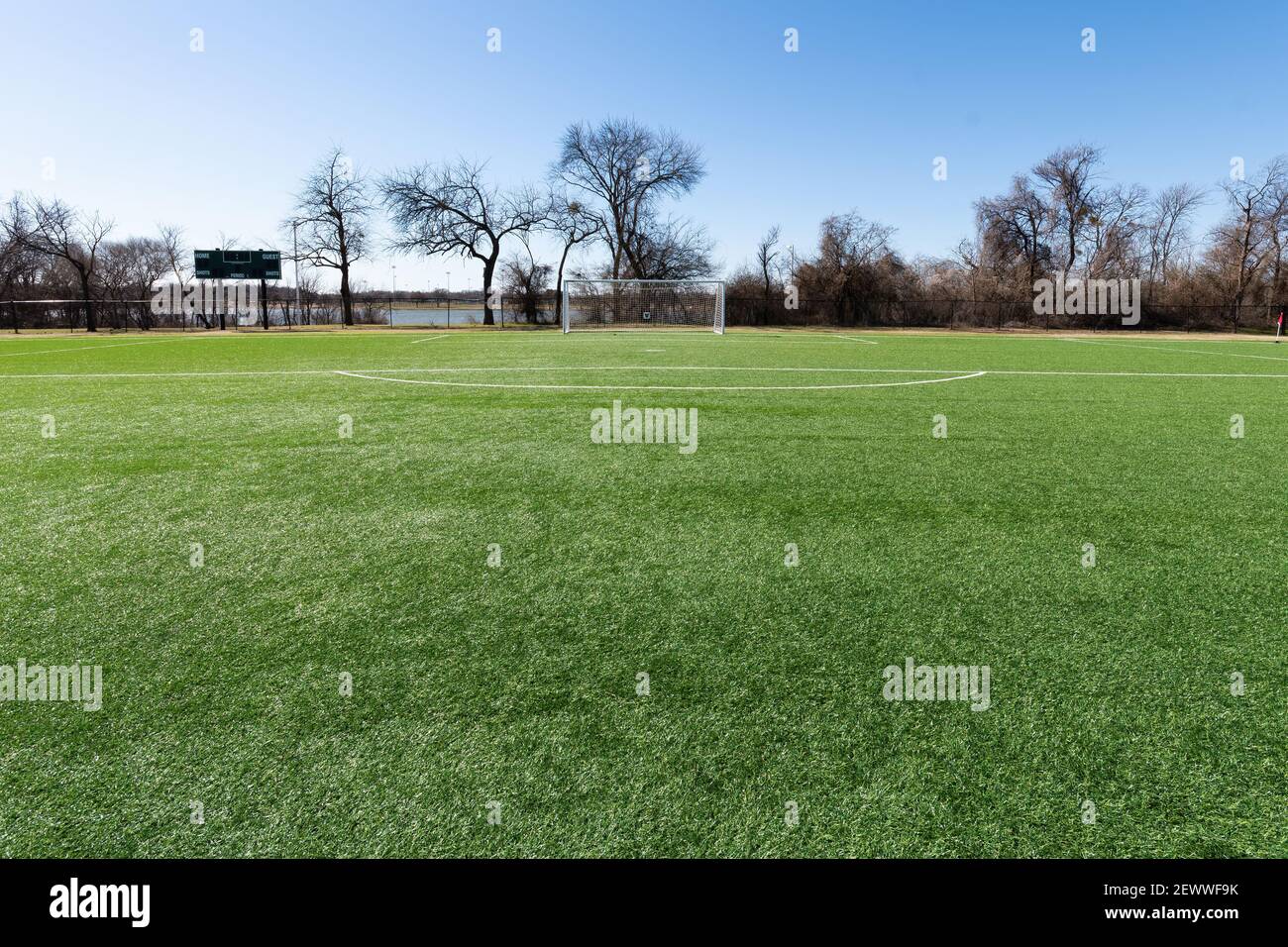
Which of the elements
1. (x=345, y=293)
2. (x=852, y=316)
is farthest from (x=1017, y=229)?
(x=345, y=293)

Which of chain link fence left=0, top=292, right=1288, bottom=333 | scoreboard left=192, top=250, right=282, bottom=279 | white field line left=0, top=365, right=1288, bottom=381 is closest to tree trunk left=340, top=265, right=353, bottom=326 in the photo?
chain link fence left=0, top=292, right=1288, bottom=333

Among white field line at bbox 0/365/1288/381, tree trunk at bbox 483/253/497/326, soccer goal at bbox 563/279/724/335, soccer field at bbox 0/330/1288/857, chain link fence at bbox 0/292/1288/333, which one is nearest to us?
soccer field at bbox 0/330/1288/857

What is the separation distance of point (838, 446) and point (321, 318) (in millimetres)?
52434

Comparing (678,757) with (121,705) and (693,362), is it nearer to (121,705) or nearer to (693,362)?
(121,705)

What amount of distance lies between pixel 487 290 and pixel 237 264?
14199 millimetres

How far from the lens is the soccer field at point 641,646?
1.65 meters

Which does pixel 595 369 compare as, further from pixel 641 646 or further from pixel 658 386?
pixel 641 646

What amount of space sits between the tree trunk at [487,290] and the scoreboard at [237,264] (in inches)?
483

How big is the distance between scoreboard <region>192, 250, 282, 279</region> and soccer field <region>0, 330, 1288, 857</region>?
35839 millimetres

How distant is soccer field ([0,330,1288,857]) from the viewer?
1.65m

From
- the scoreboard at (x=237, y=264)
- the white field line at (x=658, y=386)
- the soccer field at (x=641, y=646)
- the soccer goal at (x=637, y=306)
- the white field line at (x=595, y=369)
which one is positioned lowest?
the soccer field at (x=641, y=646)

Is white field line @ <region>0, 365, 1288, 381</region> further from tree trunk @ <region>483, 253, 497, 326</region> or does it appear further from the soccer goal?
tree trunk @ <region>483, 253, 497, 326</region>

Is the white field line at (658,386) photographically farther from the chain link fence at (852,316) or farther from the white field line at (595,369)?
the chain link fence at (852,316)

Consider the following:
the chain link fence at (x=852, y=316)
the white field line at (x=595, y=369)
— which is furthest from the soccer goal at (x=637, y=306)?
the white field line at (x=595, y=369)
